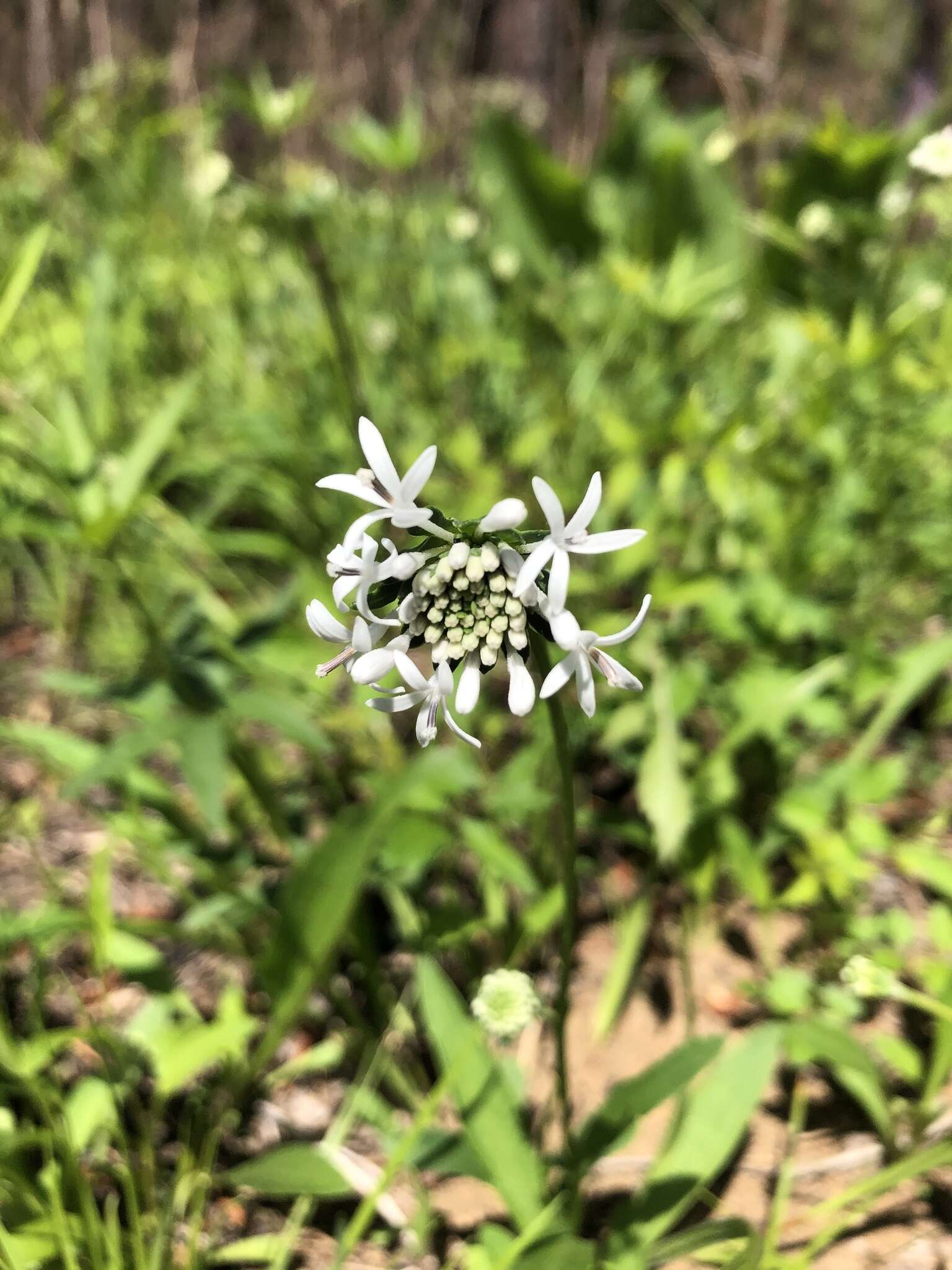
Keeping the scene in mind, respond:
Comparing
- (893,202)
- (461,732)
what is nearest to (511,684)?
(461,732)

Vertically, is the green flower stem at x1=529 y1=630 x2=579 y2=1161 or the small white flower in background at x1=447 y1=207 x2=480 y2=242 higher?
the small white flower in background at x1=447 y1=207 x2=480 y2=242

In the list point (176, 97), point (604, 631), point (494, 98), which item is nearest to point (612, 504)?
point (604, 631)

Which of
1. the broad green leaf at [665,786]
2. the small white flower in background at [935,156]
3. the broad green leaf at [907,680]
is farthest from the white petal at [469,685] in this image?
the small white flower in background at [935,156]

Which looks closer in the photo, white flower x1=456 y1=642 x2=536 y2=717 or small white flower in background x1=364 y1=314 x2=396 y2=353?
white flower x1=456 y1=642 x2=536 y2=717

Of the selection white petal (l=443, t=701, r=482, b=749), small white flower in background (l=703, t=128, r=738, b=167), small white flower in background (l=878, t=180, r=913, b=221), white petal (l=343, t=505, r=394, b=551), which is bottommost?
white petal (l=443, t=701, r=482, b=749)

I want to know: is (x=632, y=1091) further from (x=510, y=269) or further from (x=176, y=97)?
(x=176, y=97)

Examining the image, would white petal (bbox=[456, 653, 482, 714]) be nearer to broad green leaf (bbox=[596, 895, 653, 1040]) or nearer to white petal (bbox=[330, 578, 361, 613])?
white petal (bbox=[330, 578, 361, 613])

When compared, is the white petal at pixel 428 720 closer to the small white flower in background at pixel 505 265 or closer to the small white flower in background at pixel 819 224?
the small white flower in background at pixel 819 224

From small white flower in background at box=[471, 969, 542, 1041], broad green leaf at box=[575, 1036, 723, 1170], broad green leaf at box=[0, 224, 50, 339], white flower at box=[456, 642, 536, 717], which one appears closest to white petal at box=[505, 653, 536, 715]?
white flower at box=[456, 642, 536, 717]
